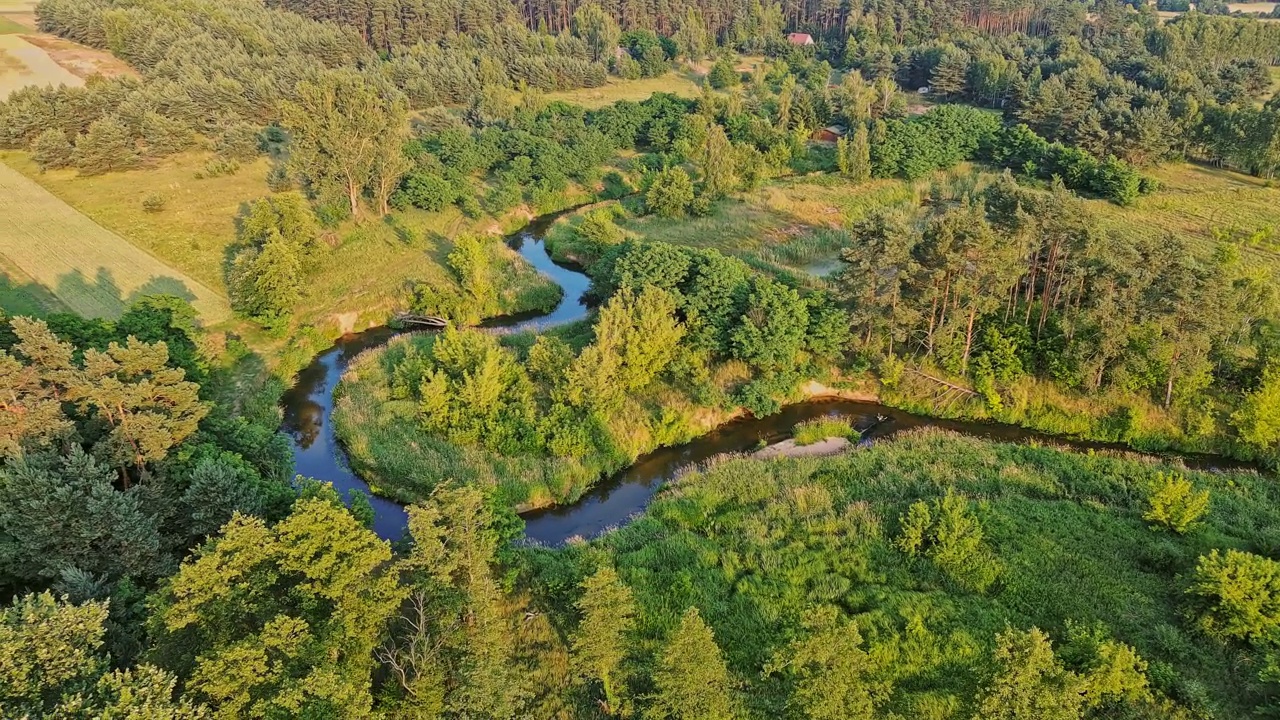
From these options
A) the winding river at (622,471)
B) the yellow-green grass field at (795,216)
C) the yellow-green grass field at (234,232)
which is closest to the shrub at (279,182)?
the yellow-green grass field at (234,232)

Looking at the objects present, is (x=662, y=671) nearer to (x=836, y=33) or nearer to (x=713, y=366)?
(x=713, y=366)

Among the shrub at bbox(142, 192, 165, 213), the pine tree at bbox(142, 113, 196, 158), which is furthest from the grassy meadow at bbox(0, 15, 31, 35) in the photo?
the shrub at bbox(142, 192, 165, 213)

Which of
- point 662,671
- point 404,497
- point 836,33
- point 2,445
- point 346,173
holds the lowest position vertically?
point 404,497

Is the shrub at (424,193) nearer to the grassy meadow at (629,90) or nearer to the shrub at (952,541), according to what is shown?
the grassy meadow at (629,90)

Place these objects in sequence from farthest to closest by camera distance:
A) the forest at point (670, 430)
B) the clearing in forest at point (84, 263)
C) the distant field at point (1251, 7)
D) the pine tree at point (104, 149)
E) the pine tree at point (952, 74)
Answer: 1. the distant field at point (1251, 7)
2. the pine tree at point (952, 74)
3. the pine tree at point (104, 149)
4. the clearing in forest at point (84, 263)
5. the forest at point (670, 430)

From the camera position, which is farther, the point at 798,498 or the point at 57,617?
the point at 798,498

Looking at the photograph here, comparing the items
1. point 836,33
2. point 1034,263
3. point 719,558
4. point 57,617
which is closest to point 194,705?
point 57,617
